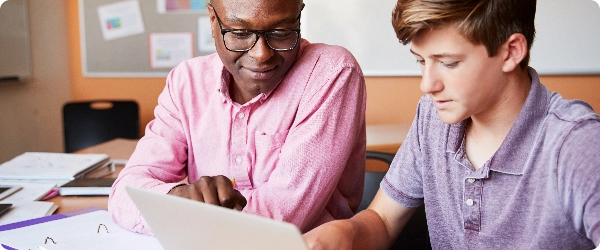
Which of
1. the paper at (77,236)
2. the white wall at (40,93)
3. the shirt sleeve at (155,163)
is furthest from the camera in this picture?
Result: the white wall at (40,93)

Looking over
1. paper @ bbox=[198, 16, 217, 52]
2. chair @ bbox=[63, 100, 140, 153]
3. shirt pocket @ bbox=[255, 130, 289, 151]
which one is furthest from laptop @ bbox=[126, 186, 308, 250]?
paper @ bbox=[198, 16, 217, 52]

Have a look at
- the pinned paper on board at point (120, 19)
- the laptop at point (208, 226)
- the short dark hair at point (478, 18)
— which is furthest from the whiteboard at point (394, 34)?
the laptop at point (208, 226)

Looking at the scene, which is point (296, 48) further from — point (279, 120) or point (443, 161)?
point (443, 161)

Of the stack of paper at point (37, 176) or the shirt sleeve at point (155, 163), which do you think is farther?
the stack of paper at point (37, 176)

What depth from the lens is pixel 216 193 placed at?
1060mm

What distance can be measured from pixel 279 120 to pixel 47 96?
2.82m

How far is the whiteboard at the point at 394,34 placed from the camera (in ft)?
10.3

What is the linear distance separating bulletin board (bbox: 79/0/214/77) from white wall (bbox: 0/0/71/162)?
0.48 feet

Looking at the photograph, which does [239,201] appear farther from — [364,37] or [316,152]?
[364,37]

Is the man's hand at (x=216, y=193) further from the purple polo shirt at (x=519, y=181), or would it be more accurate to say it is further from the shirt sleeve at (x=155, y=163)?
the purple polo shirt at (x=519, y=181)

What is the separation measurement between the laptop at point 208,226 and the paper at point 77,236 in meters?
0.28

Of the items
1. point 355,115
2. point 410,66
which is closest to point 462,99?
point 355,115

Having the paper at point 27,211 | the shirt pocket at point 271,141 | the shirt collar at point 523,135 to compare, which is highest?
the shirt collar at point 523,135

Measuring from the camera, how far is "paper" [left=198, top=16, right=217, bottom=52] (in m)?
3.74
